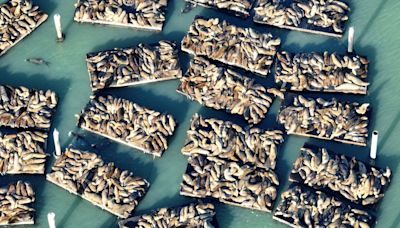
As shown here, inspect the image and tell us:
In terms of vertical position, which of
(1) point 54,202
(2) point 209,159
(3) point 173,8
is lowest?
(1) point 54,202

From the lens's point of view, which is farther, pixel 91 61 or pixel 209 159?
pixel 91 61

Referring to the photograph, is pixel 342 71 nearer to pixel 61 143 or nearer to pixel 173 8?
pixel 173 8

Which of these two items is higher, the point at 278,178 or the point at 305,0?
the point at 305,0

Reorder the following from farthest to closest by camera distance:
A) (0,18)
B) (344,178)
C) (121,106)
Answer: (0,18) < (121,106) < (344,178)

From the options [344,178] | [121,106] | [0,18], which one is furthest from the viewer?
[0,18]

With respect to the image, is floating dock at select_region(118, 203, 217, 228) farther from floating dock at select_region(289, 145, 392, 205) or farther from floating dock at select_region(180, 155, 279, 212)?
floating dock at select_region(289, 145, 392, 205)

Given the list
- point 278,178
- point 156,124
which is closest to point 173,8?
point 156,124
